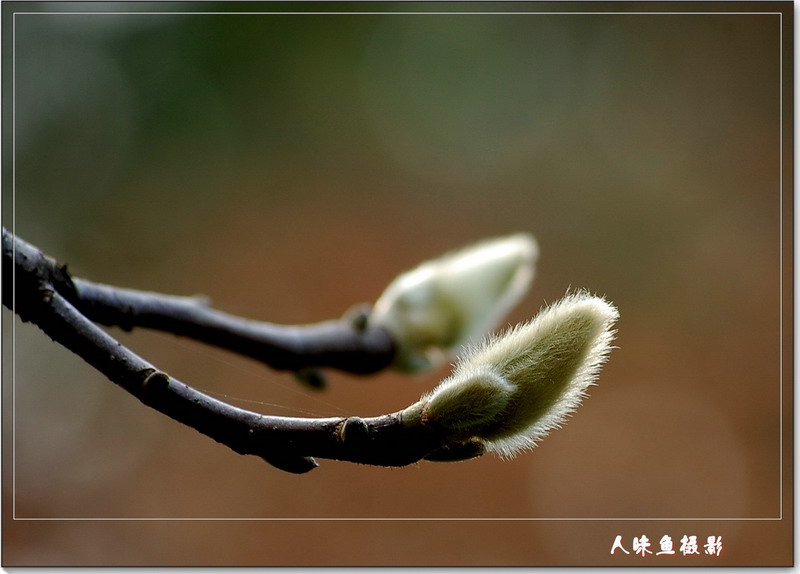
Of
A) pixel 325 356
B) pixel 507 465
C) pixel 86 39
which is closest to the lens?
pixel 325 356

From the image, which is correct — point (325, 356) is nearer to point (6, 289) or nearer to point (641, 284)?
point (6, 289)

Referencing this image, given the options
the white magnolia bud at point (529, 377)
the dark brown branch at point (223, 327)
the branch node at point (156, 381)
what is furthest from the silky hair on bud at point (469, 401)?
the dark brown branch at point (223, 327)

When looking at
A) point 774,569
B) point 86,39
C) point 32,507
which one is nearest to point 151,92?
point 86,39

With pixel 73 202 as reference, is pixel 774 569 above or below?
below

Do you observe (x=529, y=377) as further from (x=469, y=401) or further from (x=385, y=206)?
(x=385, y=206)

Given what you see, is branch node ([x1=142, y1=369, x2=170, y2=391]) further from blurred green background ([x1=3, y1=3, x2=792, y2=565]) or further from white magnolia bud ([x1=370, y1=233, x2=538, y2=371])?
blurred green background ([x1=3, y1=3, x2=792, y2=565])

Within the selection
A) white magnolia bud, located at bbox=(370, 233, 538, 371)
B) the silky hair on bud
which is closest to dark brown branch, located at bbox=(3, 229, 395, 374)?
white magnolia bud, located at bbox=(370, 233, 538, 371)

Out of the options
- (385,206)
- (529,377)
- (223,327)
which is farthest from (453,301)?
(385,206)
